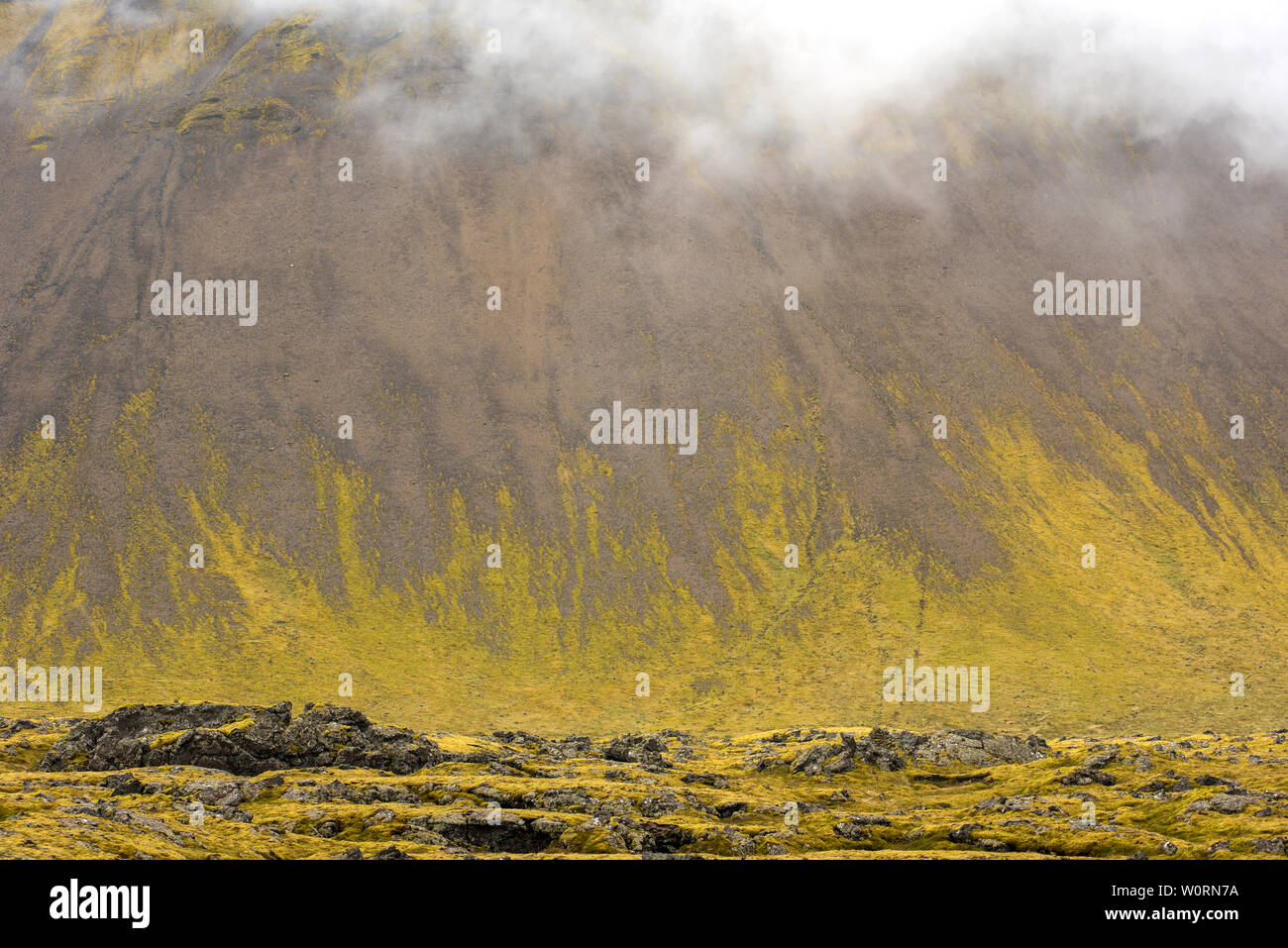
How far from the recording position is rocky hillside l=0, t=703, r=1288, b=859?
44.9m

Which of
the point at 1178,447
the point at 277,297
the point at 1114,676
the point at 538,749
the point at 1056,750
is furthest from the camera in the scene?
the point at 277,297

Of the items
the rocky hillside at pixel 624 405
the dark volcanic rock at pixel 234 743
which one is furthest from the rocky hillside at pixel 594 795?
the rocky hillside at pixel 624 405

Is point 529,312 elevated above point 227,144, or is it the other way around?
point 227,144

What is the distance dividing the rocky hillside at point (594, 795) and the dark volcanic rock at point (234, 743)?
0.12m

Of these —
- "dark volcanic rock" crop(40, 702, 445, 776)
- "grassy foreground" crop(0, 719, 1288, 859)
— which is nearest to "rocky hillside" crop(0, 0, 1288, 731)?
"grassy foreground" crop(0, 719, 1288, 859)

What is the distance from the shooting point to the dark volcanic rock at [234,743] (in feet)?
193

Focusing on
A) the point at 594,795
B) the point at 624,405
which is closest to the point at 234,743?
the point at 594,795

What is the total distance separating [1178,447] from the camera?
149500 millimetres

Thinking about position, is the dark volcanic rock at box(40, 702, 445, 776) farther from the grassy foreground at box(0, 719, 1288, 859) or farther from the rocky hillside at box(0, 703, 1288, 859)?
the grassy foreground at box(0, 719, 1288, 859)

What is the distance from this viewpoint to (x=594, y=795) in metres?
54.5

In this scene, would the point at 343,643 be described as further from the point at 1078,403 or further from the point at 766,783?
the point at 1078,403

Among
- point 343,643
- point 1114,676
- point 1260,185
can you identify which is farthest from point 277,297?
point 1260,185

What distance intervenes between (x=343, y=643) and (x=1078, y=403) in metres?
103

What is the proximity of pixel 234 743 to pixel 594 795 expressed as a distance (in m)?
20.2
